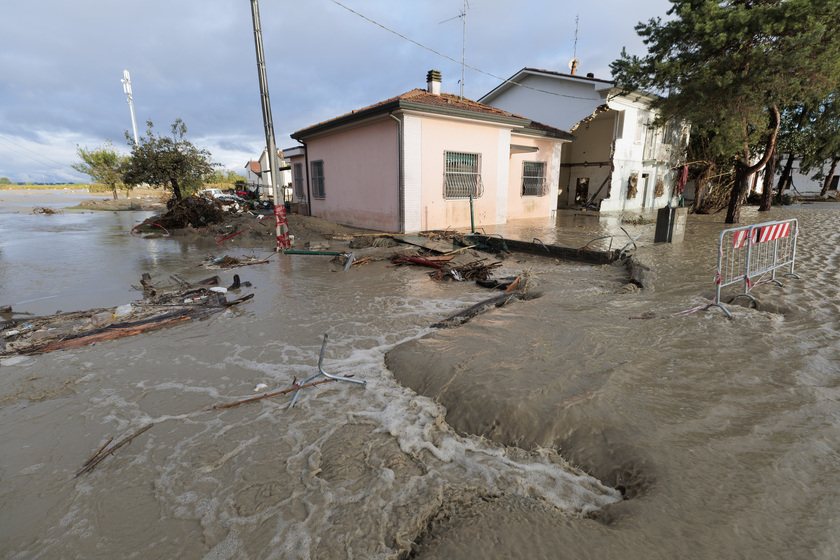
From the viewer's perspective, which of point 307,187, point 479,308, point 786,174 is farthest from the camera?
point 786,174

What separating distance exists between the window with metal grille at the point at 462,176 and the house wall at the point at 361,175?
180 centimetres

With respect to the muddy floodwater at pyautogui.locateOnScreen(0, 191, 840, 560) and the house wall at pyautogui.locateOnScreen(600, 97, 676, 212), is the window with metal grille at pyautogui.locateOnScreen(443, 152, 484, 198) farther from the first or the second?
the house wall at pyautogui.locateOnScreen(600, 97, 676, 212)

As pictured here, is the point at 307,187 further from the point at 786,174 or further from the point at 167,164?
the point at 786,174

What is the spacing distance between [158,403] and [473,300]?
14.0 ft

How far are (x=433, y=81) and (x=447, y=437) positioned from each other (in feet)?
49.7

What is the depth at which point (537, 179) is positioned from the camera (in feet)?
52.4

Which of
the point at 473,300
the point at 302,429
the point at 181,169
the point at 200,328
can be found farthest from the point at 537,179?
the point at 181,169

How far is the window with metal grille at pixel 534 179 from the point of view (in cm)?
1566

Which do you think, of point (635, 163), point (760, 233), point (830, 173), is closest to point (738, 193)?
point (635, 163)

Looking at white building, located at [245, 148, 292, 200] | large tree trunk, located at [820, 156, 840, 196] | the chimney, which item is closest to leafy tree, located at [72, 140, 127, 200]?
white building, located at [245, 148, 292, 200]

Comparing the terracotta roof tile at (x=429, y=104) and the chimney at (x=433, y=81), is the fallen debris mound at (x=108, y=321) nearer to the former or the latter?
the terracotta roof tile at (x=429, y=104)

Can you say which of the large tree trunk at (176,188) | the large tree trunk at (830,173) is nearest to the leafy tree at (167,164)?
the large tree trunk at (176,188)

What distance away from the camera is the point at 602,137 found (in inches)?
817

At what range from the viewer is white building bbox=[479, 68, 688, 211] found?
18022 mm
